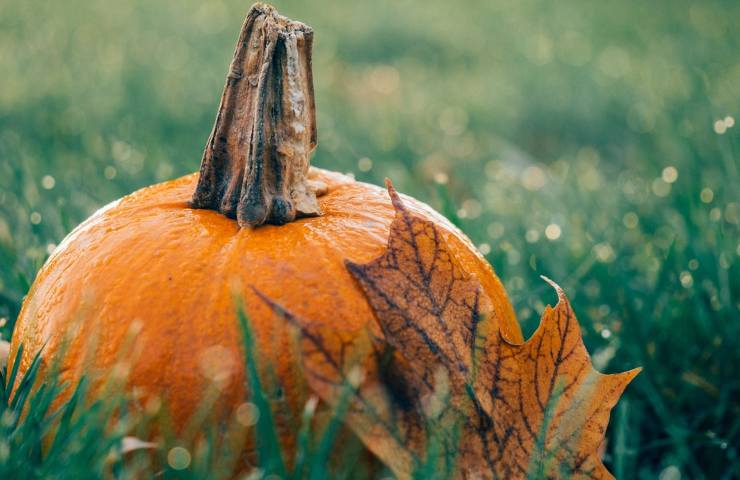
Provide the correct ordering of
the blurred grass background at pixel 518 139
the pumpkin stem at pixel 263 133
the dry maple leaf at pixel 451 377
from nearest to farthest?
the dry maple leaf at pixel 451 377 < the pumpkin stem at pixel 263 133 < the blurred grass background at pixel 518 139

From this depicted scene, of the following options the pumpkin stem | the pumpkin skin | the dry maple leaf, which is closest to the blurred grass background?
the dry maple leaf

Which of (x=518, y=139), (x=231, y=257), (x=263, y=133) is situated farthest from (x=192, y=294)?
(x=518, y=139)

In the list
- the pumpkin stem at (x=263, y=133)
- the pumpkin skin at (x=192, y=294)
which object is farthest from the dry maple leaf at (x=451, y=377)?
the pumpkin stem at (x=263, y=133)

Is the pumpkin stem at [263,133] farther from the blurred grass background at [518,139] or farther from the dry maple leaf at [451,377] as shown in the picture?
the blurred grass background at [518,139]

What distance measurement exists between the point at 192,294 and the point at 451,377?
464 millimetres

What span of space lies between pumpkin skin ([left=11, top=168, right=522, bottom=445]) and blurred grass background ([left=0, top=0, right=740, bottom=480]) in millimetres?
653

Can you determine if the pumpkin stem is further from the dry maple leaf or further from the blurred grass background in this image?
the blurred grass background

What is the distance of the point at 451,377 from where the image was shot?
1334 mm

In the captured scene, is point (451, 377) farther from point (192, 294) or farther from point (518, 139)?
point (518, 139)

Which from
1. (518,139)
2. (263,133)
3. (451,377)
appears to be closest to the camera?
(451,377)

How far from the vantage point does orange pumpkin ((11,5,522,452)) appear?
1312 mm

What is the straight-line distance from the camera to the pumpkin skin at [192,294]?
1303mm

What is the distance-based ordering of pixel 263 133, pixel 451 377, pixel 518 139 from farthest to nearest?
1. pixel 518 139
2. pixel 263 133
3. pixel 451 377

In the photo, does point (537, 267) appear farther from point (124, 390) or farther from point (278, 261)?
point (124, 390)
